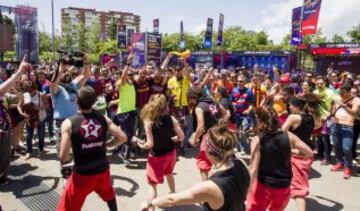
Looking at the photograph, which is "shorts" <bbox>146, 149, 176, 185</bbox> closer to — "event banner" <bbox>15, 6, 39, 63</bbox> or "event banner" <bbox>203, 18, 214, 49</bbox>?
"event banner" <bbox>15, 6, 39, 63</bbox>

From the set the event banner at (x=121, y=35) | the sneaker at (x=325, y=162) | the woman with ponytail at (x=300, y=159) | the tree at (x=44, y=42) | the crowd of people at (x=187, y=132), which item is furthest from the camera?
the tree at (x=44, y=42)

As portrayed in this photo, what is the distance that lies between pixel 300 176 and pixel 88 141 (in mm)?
2725

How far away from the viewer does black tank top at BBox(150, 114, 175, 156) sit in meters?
4.51

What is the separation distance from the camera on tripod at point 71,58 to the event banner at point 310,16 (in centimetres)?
1118

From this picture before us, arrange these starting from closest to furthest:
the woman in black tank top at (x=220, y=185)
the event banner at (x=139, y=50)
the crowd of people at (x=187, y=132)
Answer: the woman in black tank top at (x=220, y=185) < the crowd of people at (x=187, y=132) < the event banner at (x=139, y=50)

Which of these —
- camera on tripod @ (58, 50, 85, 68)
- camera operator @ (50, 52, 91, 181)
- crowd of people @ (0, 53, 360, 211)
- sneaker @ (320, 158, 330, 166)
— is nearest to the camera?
crowd of people @ (0, 53, 360, 211)

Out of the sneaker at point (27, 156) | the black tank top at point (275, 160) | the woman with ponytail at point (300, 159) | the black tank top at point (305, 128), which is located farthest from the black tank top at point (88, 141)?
the sneaker at point (27, 156)

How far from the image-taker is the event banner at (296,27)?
15719 mm

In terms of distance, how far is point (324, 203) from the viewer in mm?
5402

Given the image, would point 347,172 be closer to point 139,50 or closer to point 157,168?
point 157,168

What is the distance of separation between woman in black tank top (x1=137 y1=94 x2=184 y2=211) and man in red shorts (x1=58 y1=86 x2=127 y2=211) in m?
0.77

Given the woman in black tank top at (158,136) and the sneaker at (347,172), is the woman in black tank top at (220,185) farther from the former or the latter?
the sneaker at (347,172)

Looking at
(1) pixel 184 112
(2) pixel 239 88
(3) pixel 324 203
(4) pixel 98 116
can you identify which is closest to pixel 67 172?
(4) pixel 98 116

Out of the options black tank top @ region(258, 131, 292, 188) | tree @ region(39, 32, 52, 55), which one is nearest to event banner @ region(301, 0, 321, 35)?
black tank top @ region(258, 131, 292, 188)
